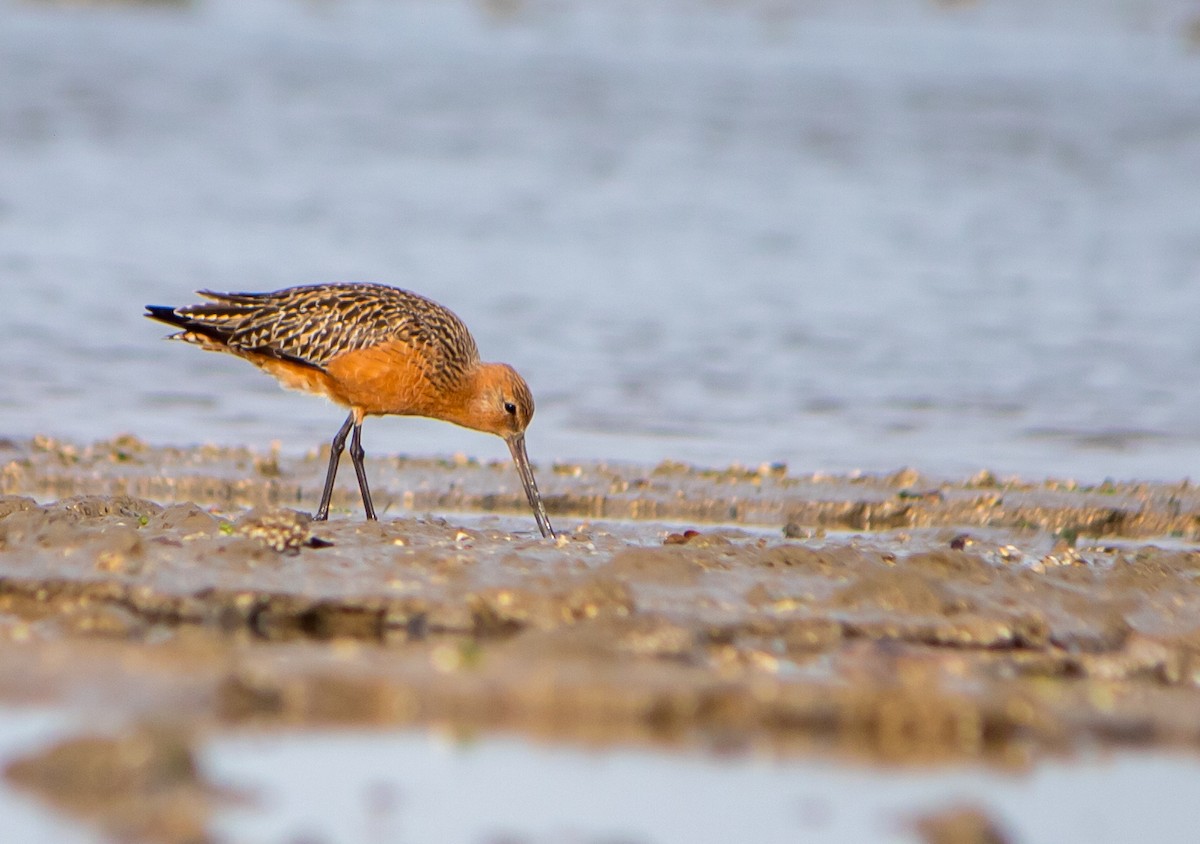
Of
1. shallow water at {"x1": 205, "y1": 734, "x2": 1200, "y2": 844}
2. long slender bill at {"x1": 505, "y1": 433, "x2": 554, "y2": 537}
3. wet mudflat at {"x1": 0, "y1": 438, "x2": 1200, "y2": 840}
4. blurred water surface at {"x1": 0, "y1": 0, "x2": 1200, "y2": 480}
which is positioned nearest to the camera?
shallow water at {"x1": 205, "y1": 734, "x2": 1200, "y2": 844}

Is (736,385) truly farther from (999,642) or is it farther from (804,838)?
(804,838)

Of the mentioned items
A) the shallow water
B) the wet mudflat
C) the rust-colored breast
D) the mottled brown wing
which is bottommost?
the shallow water

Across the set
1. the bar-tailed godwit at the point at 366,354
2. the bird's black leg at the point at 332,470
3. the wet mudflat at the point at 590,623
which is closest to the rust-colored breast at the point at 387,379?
the bar-tailed godwit at the point at 366,354

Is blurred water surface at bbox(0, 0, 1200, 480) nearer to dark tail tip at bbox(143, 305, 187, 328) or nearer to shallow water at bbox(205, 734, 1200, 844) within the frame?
dark tail tip at bbox(143, 305, 187, 328)

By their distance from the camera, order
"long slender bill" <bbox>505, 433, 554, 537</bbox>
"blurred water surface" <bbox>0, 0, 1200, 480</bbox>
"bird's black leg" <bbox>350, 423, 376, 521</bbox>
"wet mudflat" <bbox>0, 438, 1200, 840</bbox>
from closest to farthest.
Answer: "wet mudflat" <bbox>0, 438, 1200, 840</bbox> < "long slender bill" <bbox>505, 433, 554, 537</bbox> < "bird's black leg" <bbox>350, 423, 376, 521</bbox> < "blurred water surface" <bbox>0, 0, 1200, 480</bbox>

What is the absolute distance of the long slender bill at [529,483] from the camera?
905 cm

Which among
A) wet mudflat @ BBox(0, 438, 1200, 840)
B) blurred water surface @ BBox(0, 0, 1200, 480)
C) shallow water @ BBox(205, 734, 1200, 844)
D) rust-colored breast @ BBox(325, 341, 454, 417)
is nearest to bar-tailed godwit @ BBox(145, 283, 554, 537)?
rust-colored breast @ BBox(325, 341, 454, 417)

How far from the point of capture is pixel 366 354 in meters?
9.36

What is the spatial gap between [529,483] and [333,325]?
1.19m

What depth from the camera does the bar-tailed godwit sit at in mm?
9383

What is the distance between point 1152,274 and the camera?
19.6 meters

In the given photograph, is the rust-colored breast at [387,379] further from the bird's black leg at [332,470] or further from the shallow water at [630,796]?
the shallow water at [630,796]

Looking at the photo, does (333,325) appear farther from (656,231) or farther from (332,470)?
(656,231)

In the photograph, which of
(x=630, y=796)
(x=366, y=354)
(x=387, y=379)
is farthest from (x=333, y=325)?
(x=630, y=796)
